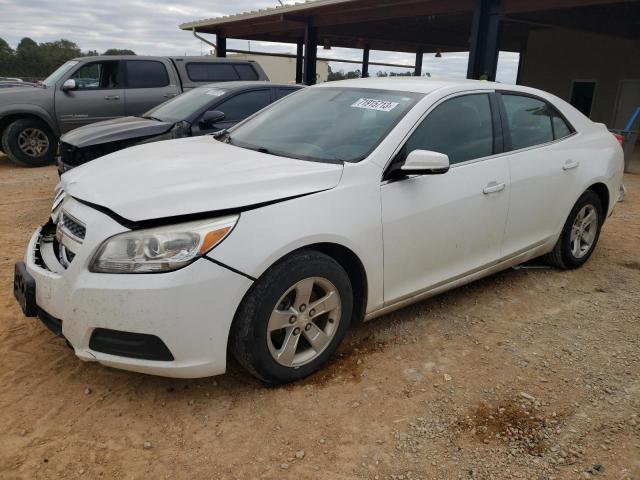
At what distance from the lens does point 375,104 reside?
346 cm

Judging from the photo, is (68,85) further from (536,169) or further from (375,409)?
(375,409)

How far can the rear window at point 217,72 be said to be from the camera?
9703 mm

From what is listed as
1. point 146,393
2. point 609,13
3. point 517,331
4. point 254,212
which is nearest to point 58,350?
point 146,393

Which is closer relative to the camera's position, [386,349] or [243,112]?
[386,349]

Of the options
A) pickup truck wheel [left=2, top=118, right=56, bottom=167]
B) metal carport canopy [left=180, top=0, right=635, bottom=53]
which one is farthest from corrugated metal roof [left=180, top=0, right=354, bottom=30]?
pickup truck wheel [left=2, top=118, right=56, bottom=167]

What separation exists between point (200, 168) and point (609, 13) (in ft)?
44.7

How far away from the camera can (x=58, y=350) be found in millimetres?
3145

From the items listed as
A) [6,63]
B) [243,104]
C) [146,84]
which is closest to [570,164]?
[243,104]

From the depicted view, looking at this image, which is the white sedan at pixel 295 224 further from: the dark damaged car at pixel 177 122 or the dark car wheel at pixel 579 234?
the dark damaged car at pixel 177 122

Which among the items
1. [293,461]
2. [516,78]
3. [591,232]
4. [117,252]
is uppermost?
[516,78]

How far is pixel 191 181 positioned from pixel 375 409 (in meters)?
1.49

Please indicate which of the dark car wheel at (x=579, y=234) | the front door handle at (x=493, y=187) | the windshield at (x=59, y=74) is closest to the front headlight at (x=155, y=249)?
the front door handle at (x=493, y=187)

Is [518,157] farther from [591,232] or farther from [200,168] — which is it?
[200,168]

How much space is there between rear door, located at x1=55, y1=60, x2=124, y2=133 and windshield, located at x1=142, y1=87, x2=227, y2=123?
2927mm
